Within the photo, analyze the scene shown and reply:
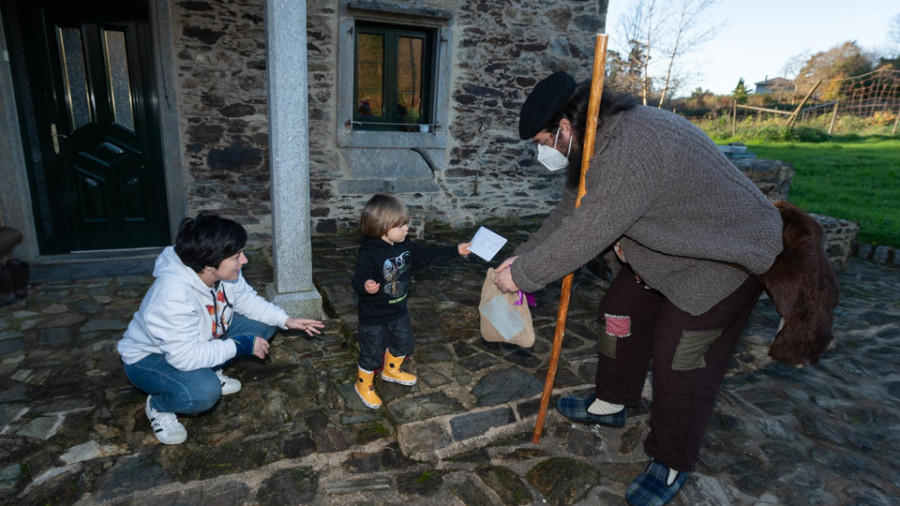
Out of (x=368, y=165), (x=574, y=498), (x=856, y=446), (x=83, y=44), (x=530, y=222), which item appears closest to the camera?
(x=574, y=498)

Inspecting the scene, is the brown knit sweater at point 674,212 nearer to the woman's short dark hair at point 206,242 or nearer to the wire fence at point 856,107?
the woman's short dark hair at point 206,242

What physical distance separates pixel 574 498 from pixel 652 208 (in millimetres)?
1424

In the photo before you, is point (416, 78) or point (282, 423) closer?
point (282, 423)

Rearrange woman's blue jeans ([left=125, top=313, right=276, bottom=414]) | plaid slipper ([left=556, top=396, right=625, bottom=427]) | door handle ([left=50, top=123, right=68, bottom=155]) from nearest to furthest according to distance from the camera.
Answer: woman's blue jeans ([left=125, top=313, right=276, bottom=414])
plaid slipper ([left=556, top=396, right=625, bottom=427])
door handle ([left=50, top=123, right=68, bottom=155])

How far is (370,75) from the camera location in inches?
251

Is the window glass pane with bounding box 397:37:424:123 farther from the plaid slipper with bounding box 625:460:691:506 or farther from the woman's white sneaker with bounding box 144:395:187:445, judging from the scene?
the plaid slipper with bounding box 625:460:691:506

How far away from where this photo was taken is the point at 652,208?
212cm

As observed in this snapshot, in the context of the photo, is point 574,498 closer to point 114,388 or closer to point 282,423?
point 282,423

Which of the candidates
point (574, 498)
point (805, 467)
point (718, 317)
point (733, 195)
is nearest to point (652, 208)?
point (733, 195)

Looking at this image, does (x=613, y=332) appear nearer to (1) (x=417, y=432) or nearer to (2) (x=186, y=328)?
(1) (x=417, y=432)

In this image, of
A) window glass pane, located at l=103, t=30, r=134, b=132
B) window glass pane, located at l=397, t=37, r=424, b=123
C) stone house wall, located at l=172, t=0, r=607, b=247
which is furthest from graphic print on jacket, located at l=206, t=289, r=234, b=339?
window glass pane, located at l=397, t=37, r=424, b=123

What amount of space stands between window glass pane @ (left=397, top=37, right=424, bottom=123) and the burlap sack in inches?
169

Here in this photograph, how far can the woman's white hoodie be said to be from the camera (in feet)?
7.89

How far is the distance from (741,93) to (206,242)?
25402 mm
